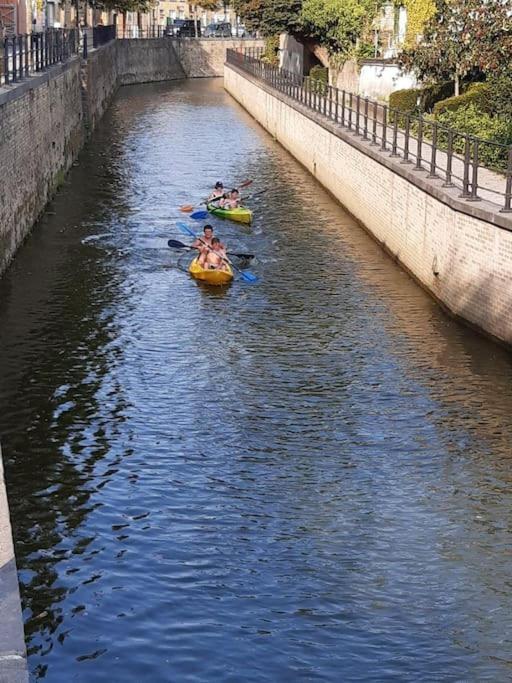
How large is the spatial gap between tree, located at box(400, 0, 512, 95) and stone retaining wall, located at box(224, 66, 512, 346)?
3.88 m

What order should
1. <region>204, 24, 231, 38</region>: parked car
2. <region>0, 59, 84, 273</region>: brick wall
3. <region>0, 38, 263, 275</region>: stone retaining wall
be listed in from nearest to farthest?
<region>0, 59, 84, 273</region>: brick wall → <region>0, 38, 263, 275</region>: stone retaining wall → <region>204, 24, 231, 38</region>: parked car

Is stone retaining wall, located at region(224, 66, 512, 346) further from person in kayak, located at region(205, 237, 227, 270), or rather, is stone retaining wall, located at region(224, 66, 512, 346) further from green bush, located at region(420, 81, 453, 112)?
person in kayak, located at region(205, 237, 227, 270)

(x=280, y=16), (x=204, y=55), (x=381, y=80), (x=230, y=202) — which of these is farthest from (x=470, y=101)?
(x=204, y=55)

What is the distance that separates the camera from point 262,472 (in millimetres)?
17344

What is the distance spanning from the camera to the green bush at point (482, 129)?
32281mm

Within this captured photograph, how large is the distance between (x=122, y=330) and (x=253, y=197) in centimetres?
1755

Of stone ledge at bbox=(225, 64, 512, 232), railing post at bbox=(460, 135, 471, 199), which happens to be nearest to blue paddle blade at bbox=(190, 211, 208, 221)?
stone ledge at bbox=(225, 64, 512, 232)

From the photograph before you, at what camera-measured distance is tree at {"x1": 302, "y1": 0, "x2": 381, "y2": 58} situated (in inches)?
2442

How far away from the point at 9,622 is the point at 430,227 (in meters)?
18.0

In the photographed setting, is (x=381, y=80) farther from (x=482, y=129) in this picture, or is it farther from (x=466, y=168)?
(x=466, y=168)

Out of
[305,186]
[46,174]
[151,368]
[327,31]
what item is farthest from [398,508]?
[327,31]

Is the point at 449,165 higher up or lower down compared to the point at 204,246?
higher up

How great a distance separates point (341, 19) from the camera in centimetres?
6225

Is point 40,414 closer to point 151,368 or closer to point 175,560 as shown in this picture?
point 151,368
